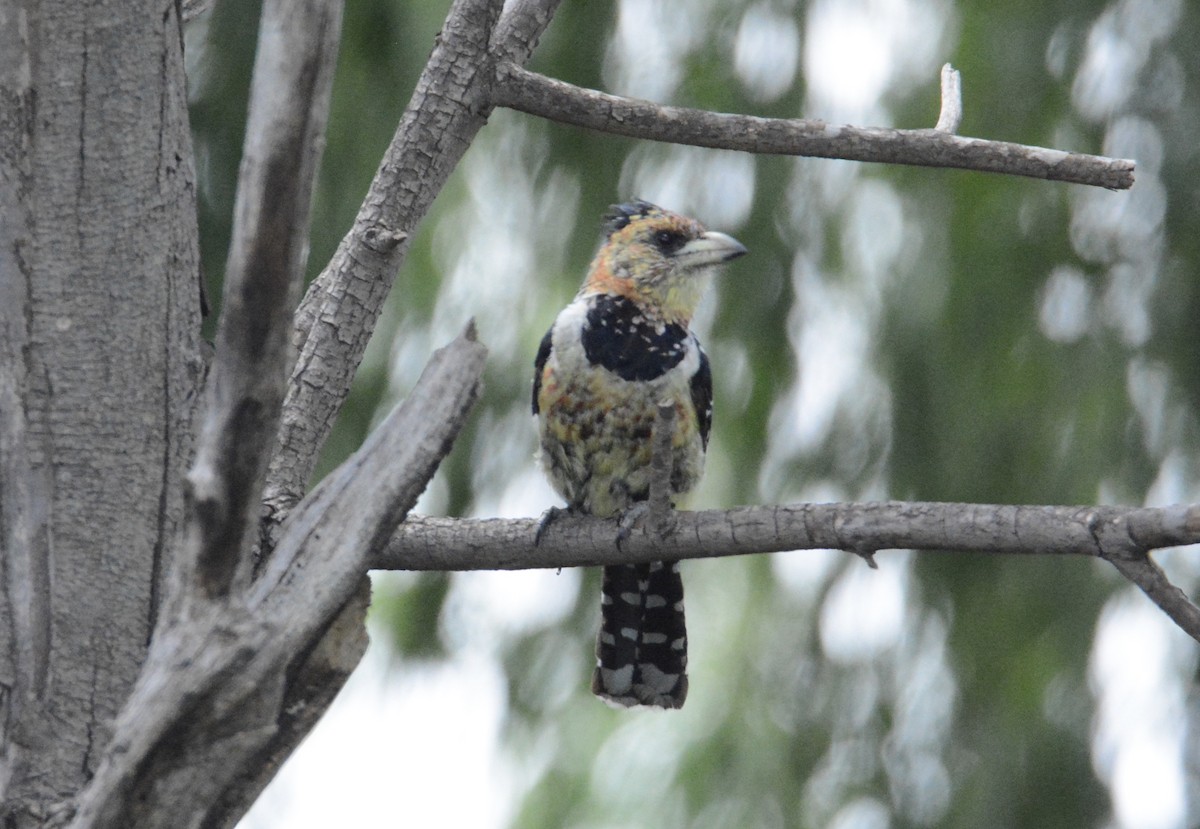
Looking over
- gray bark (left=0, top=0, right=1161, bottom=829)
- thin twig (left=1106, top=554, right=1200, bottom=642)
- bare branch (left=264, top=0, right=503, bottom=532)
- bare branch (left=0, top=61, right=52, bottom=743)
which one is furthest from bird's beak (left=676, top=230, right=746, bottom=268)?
bare branch (left=0, top=61, right=52, bottom=743)

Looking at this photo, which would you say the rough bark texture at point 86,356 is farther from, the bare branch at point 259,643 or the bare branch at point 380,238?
the bare branch at point 380,238

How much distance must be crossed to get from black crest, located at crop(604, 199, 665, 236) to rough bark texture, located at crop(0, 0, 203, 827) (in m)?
1.95

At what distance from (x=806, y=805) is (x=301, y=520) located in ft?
8.15

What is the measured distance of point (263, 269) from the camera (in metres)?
1.50

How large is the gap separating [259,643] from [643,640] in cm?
213

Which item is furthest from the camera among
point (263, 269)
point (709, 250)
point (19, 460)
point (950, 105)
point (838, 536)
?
point (709, 250)

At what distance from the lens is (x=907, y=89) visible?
3812 mm

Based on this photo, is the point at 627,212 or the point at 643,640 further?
the point at 627,212

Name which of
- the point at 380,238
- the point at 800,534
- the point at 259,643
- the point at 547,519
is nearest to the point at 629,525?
the point at 547,519

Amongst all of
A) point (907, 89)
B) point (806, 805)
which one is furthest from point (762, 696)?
point (907, 89)

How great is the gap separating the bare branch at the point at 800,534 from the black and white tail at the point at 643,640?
1.02 m

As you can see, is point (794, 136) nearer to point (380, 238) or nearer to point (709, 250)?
point (380, 238)

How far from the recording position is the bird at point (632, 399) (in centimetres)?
347

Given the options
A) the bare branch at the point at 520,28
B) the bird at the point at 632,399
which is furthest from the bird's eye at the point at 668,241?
the bare branch at the point at 520,28
